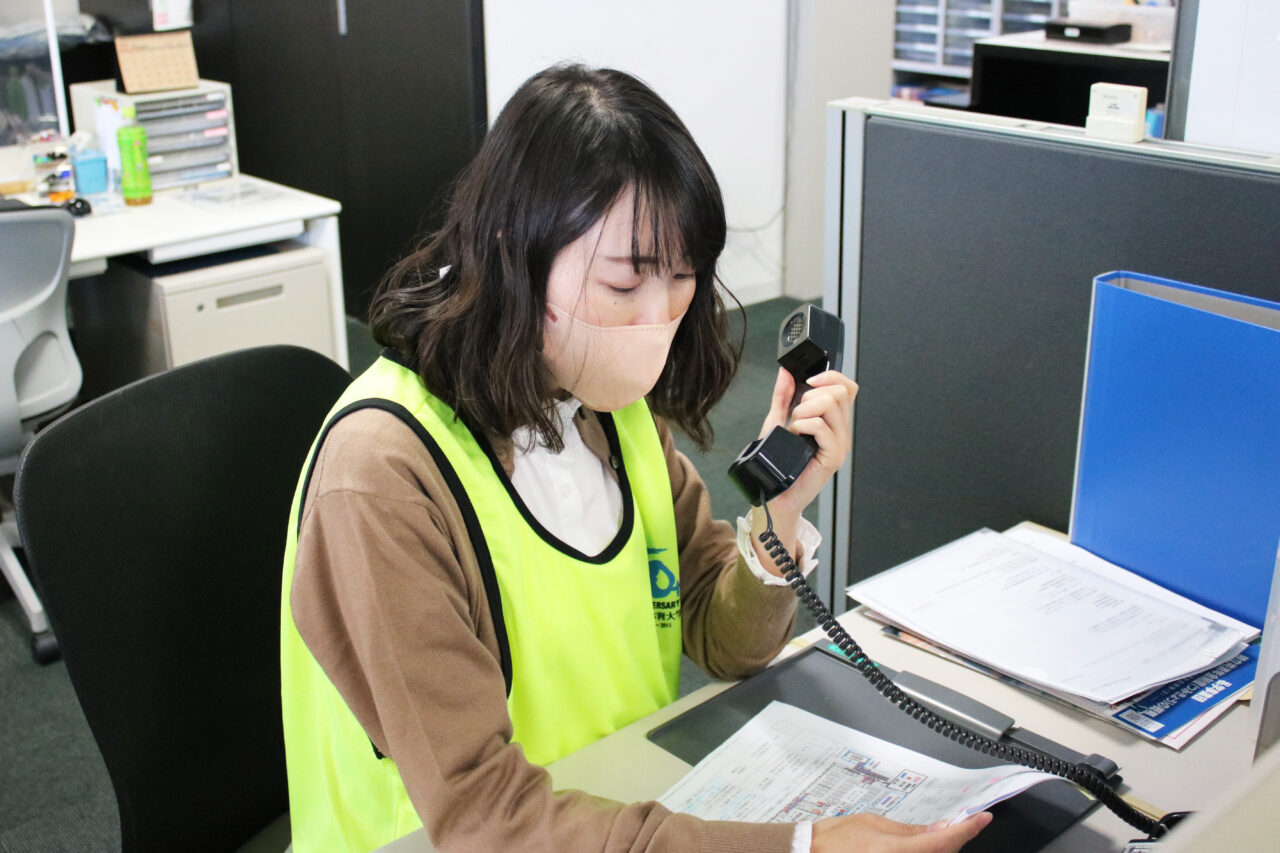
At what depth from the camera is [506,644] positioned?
0.99 metres

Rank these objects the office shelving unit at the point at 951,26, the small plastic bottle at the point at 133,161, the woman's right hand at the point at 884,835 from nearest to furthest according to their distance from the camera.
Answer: the woman's right hand at the point at 884,835
the small plastic bottle at the point at 133,161
the office shelving unit at the point at 951,26

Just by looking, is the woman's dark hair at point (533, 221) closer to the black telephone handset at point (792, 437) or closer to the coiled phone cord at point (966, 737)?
the black telephone handset at point (792, 437)

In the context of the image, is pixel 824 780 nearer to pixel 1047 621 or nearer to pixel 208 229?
pixel 1047 621

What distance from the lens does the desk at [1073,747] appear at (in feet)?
3.12

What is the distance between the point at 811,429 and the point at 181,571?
22.3 inches

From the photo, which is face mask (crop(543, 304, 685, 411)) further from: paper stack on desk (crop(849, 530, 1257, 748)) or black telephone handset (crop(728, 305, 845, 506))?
paper stack on desk (crop(849, 530, 1257, 748))

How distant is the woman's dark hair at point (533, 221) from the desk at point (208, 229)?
1813 millimetres

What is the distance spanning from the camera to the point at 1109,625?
1.21 metres

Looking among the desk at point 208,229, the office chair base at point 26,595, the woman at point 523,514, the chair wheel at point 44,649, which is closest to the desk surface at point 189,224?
the desk at point 208,229

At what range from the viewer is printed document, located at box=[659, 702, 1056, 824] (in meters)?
0.92

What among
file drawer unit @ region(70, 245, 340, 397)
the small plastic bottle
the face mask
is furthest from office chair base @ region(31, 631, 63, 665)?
the face mask

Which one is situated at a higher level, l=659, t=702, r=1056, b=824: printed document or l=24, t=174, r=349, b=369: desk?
l=24, t=174, r=349, b=369: desk

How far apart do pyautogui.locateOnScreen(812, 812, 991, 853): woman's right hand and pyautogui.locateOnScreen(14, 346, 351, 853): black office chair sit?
0.57 metres

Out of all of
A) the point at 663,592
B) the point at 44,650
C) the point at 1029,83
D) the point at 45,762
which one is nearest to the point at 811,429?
the point at 663,592
